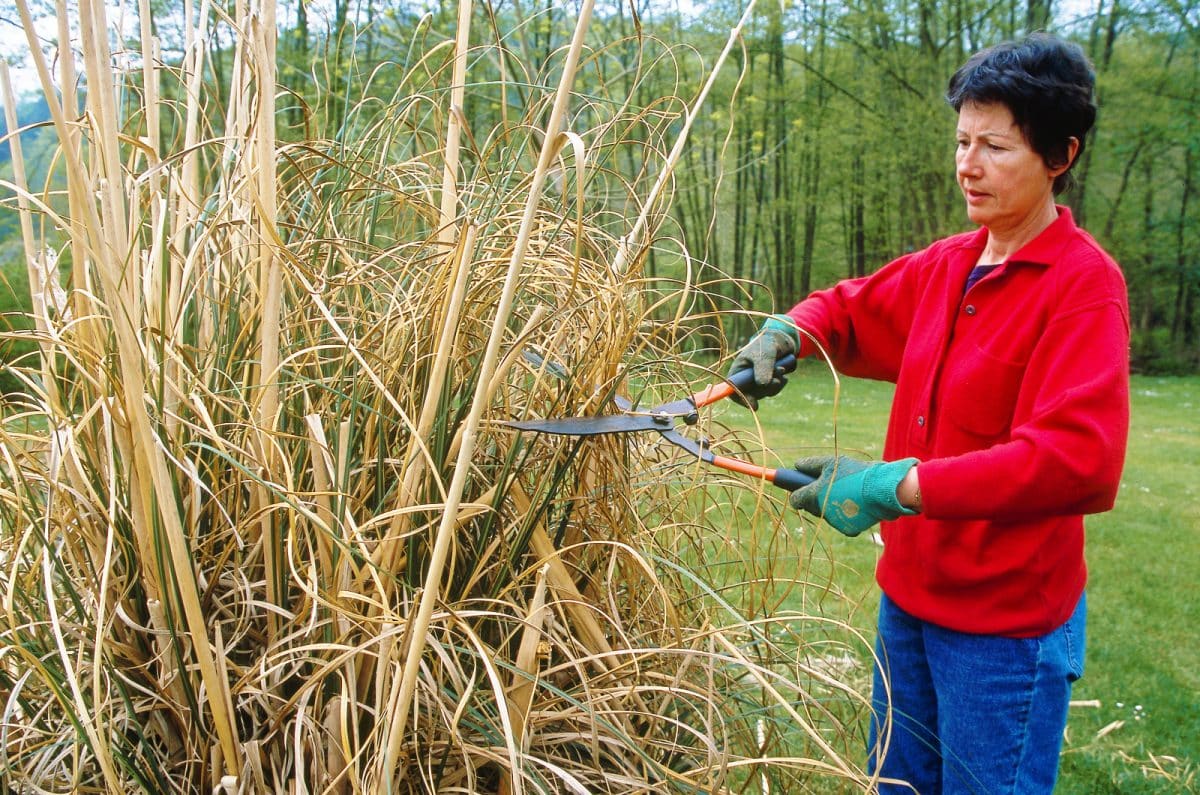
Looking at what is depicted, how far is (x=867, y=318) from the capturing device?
2035 millimetres

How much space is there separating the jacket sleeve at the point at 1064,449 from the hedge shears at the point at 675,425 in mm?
239

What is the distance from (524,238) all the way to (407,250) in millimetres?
662

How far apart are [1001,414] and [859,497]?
0.36 metres

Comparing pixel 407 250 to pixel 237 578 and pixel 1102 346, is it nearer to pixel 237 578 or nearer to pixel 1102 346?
pixel 237 578

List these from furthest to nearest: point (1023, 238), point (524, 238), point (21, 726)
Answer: point (1023, 238) < point (21, 726) < point (524, 238)

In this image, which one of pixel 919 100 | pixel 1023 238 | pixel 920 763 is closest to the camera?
pixel 1023 238

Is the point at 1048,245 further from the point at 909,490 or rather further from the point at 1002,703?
the point at 1002,703

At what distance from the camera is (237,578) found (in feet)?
3.57

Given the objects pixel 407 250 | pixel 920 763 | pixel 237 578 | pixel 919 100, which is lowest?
pixel 920 763

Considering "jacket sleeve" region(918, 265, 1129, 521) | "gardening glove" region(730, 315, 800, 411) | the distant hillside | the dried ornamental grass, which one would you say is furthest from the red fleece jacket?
the distant hillside

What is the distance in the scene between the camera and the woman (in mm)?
1458

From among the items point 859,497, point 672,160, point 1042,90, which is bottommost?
point 859,497

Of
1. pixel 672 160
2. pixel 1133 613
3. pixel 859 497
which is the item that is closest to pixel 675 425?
pixel 859 497

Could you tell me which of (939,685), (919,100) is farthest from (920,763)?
(919,100)
